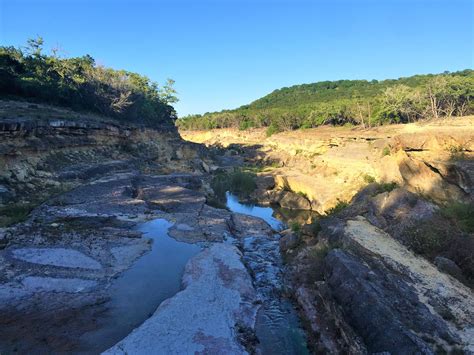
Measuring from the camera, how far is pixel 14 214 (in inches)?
910

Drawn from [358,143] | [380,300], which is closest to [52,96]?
[358,143]

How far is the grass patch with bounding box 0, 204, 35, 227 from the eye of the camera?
2169cm

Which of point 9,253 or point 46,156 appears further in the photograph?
point 46,156

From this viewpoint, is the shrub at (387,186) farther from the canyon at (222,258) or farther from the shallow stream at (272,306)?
the shallow stream at (272,306)

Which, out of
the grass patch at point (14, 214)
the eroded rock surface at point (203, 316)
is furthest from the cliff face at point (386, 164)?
the grass patch at point (14, 214)

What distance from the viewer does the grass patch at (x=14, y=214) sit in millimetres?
21689

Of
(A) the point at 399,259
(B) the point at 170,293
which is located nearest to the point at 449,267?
(A) the point at 399,259

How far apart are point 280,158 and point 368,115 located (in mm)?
24758

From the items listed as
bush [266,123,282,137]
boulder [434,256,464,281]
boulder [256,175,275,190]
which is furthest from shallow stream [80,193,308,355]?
bush [266,123,282,137]

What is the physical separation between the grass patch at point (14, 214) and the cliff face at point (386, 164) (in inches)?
969

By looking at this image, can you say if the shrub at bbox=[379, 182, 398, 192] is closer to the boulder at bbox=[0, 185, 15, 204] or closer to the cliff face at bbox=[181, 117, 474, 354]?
the cliff face at bbox=[181, 117, 474, 354]

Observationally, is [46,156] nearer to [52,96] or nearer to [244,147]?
[52,96]

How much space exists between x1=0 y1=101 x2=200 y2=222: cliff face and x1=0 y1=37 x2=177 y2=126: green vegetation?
3.67 m

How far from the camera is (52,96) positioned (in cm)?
4403
